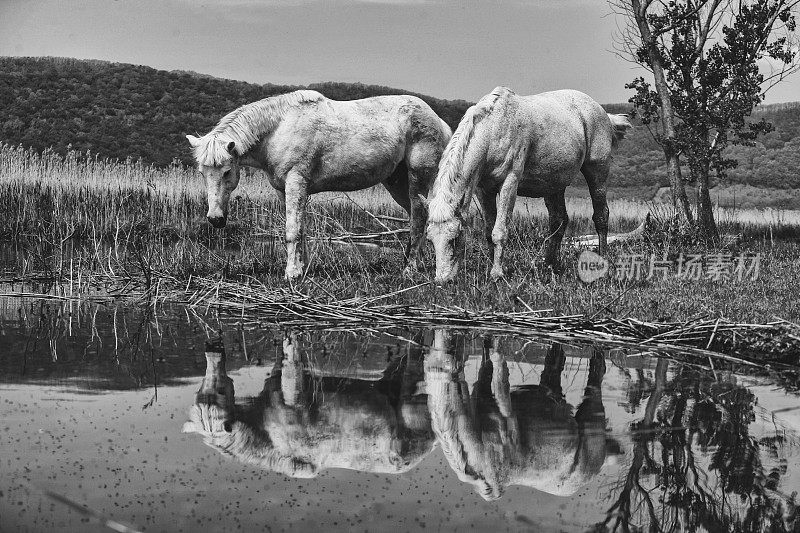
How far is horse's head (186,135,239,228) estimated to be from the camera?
11.5 m

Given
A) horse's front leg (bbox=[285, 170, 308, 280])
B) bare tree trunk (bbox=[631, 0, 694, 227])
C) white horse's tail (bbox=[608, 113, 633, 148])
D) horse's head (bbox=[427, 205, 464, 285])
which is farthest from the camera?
bare tree trunk (bbox=[631, 0, 694, 227])

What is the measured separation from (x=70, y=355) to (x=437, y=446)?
3.72 meters

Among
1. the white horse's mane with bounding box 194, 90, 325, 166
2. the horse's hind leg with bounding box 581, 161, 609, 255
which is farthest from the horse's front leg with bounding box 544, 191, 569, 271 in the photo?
the white horse's mane with bounding box 194, 90, 325, 166

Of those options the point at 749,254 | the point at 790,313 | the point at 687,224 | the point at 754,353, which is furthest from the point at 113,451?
the point at 687,224

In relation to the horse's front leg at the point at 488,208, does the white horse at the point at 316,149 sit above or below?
above

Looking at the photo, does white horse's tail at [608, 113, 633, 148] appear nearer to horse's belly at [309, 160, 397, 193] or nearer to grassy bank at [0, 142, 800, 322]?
grassy bank at [0, 142, 800, 322]

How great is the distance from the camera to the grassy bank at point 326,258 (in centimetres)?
948

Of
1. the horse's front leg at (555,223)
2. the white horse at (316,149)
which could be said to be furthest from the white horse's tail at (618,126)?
the white horse at (316,149)

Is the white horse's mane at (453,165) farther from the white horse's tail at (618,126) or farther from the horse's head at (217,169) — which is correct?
the white horse's tail at (618,126)

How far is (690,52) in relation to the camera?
19344 mm

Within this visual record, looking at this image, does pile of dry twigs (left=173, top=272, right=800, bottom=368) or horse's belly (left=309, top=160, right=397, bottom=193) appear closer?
pile of dry twigs (left=173, top=272, right=800, bottom=368)

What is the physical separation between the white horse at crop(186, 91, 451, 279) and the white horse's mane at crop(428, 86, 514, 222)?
5.38 ft

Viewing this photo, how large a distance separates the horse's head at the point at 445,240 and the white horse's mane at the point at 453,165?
1 centimetres

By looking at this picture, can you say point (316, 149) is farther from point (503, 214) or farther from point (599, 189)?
point (599, 189)
